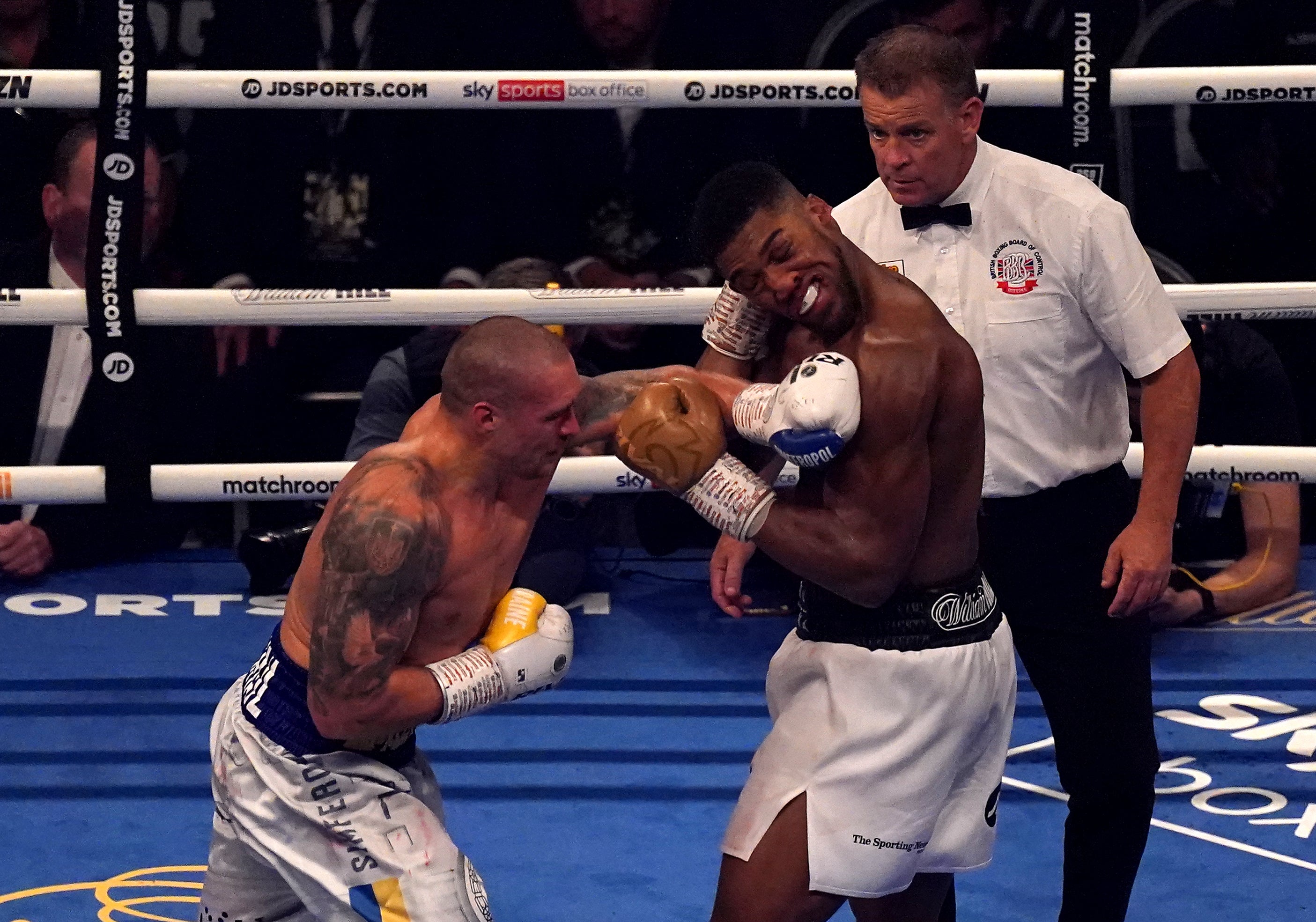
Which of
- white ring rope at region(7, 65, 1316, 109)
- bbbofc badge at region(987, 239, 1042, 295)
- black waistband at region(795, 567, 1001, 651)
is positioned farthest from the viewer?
white ring rope at region(7, 65, 1316, 109)

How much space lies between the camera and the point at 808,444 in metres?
2.65

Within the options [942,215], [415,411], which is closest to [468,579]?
[942,215]

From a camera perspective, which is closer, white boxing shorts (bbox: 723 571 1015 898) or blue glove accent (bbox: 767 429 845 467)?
blue glove accent (bbox: 767 429 845 467)

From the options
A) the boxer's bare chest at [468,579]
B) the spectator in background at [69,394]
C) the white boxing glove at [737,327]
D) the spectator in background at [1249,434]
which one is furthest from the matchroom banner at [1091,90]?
the spectator in background at [69,394]

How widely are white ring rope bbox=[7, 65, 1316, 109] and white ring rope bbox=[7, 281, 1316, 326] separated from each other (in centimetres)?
46

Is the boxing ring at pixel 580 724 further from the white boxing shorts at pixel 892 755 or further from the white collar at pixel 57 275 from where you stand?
the white collar at pixel 57 275

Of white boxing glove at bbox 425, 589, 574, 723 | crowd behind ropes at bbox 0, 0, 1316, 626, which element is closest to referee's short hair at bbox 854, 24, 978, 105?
white boxing glove at bbox 425, 589, 574, 723

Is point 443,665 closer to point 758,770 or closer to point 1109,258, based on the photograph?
point 758,770

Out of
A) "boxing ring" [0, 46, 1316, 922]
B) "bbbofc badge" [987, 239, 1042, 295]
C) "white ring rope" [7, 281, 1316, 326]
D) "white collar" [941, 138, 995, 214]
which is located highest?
"white collar" [941, 138, 995, 214]

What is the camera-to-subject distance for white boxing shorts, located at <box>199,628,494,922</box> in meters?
2.71

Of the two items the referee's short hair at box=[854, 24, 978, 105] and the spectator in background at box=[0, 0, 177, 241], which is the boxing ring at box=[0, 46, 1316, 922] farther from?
the spectator in background at box=[0, 0, 177, 241]

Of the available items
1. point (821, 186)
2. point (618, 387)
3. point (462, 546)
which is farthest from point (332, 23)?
point (462, 546)

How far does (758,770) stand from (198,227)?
11.3 ft

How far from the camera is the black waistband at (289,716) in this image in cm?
277
